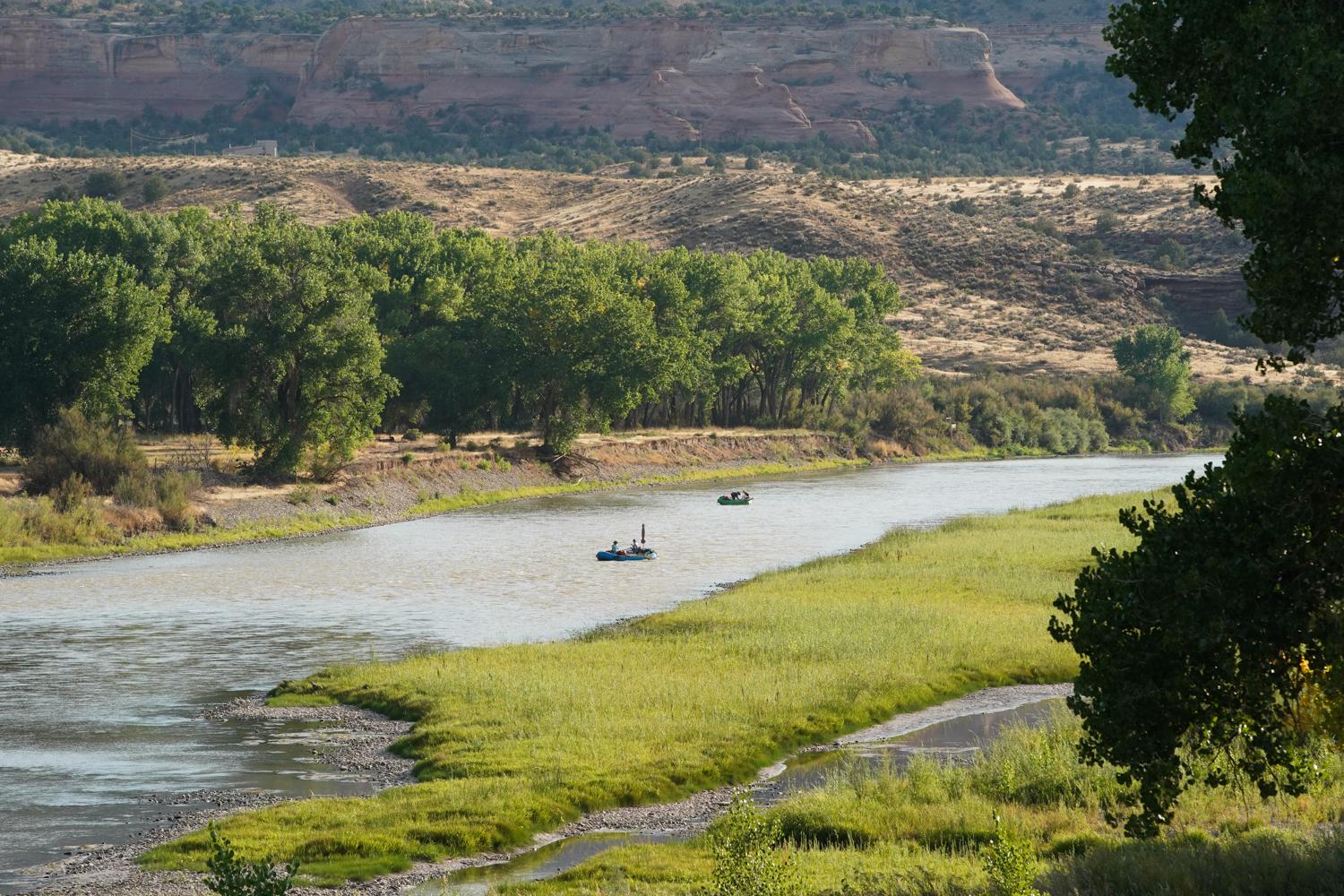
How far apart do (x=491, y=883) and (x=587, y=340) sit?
243ft

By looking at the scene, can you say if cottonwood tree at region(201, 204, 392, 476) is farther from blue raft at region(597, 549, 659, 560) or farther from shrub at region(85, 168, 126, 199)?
shrub at region(85, 168, 126, 199)

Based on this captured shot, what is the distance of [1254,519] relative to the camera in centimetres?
1680

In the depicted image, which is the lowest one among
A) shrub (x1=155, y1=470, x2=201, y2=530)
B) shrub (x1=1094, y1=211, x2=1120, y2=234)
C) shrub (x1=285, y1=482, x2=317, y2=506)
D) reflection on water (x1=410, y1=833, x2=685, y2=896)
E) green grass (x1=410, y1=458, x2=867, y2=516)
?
green grass (x1=410, y1=458, x2=867, y2=516)

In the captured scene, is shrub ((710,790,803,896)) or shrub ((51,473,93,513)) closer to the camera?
shrub ((710,790,803,896))

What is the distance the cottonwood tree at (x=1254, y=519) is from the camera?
15.7 metres

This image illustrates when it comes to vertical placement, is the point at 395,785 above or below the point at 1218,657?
below

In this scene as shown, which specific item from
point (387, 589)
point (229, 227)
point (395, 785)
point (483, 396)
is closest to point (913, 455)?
point (483, 396)

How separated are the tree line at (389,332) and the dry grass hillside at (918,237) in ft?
115

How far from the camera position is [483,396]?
9656 cm

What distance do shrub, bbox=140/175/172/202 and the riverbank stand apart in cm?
8340

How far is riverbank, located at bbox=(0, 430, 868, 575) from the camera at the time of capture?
67.6 meters

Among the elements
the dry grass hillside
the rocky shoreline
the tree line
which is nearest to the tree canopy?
the rocky shoreline

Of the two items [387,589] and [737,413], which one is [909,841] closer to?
[387,589]

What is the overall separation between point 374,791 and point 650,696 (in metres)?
7.76
